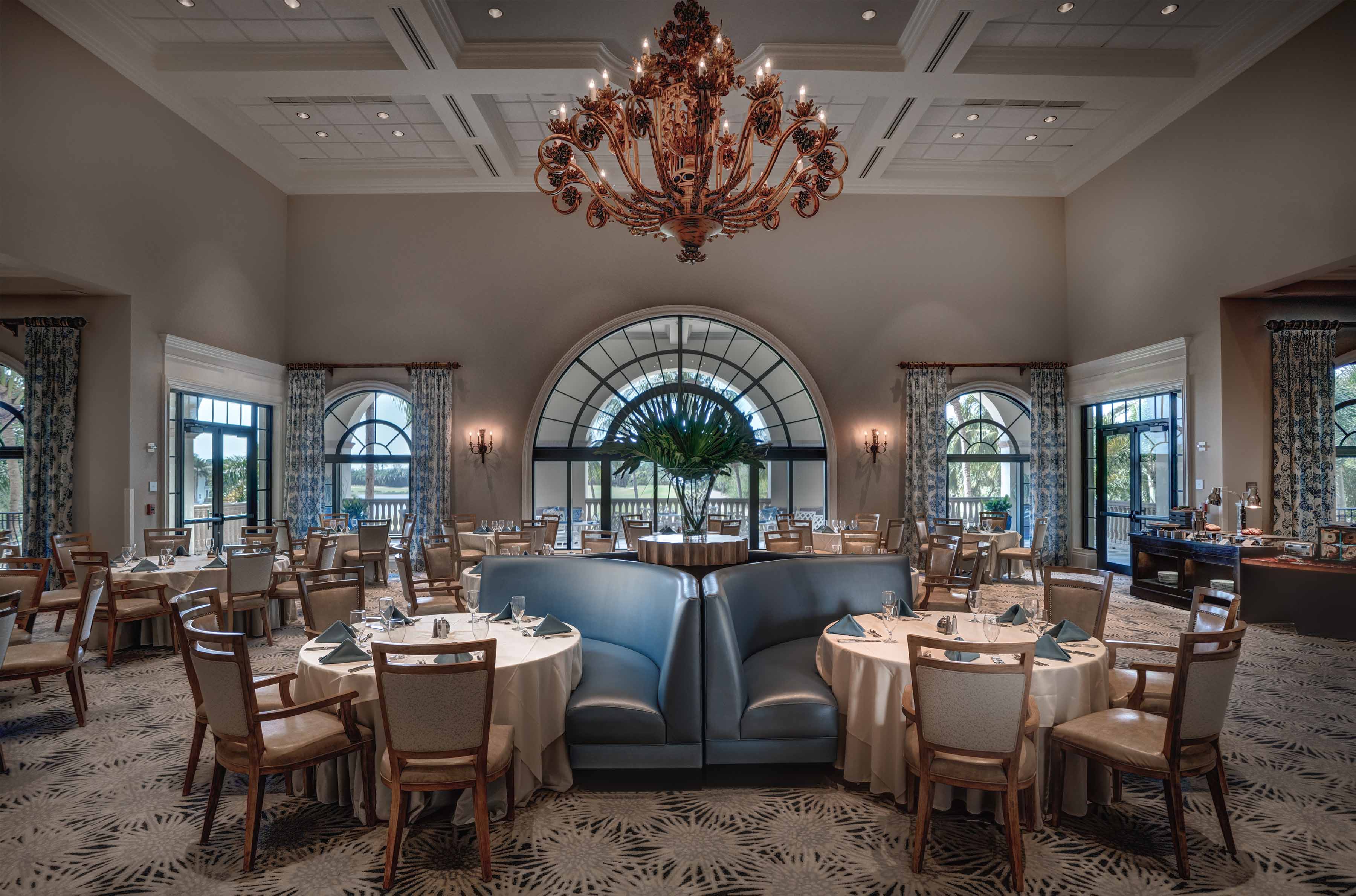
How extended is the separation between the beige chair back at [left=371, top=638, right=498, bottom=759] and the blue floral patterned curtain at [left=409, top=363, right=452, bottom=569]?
8.39m

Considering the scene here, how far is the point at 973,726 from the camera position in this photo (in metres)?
2.64

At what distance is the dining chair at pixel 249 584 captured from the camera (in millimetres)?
5758

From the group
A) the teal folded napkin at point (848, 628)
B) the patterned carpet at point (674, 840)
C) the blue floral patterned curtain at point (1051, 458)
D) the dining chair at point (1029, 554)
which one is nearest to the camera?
the patterned carpet at point (674, 840)

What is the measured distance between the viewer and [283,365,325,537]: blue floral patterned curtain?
1061 centimetres

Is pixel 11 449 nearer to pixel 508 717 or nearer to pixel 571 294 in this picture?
pixel 571 294

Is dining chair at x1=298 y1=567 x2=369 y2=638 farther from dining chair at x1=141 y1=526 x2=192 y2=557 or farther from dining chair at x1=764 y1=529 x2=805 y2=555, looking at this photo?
dining chair at x1=764 y1=529 x2=805 y2=555

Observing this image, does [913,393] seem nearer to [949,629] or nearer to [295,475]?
[949,629]

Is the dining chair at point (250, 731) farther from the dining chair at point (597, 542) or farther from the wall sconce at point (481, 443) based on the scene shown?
the wall sconce at point (481, 443)

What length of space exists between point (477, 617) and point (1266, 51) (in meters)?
9.52

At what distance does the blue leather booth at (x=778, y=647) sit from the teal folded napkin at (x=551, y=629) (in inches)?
29.5

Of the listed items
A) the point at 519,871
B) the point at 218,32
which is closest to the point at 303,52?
the point at 218,32

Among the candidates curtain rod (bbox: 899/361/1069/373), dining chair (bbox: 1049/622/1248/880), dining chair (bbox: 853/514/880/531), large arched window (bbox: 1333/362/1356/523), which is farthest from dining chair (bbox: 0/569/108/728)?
large arched window (bbox: 1333/362/1356/523)

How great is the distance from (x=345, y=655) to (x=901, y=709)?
2549 millimetres

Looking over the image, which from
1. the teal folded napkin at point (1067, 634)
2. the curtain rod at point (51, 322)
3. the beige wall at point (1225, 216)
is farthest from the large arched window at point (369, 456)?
the beige wall at point (1225, 216)
